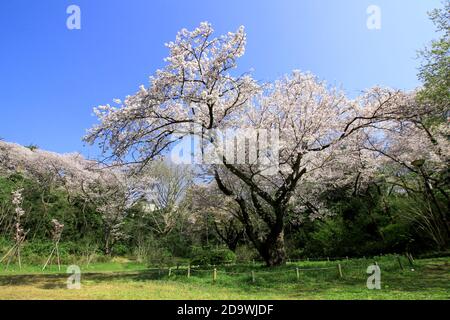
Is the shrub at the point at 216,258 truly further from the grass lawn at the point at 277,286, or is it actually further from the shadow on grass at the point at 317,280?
the shadow on grass at the point at 317,280

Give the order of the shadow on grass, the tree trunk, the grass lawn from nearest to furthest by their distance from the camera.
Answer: the grass lawn → the shadow on grass → the tree trunk

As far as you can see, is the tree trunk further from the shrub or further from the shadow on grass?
the shrub

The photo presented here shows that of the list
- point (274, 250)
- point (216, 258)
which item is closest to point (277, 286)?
point (274, 250)

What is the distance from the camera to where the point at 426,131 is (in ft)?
54.9

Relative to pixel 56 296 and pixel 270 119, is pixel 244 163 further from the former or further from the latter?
pixel 56 296

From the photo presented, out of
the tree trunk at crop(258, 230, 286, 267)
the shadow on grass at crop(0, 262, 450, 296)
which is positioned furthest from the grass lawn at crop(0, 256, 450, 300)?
the tree trunk at crop(258, 230, 286, 267)

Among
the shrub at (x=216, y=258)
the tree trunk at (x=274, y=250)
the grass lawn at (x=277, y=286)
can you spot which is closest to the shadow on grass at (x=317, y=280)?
the grass lawn at (x=277, y=286)

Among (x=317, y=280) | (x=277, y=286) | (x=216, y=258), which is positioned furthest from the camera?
(x=216, y=258)

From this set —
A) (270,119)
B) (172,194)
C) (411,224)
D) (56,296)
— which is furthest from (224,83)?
(172,194)

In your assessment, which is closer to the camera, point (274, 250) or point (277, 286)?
point (277, 286)

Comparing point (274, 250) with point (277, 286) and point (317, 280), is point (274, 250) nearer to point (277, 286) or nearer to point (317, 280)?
point (317, 280)

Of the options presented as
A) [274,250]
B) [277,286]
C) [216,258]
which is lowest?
[216,258]

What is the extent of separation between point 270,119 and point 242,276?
22.4 feet

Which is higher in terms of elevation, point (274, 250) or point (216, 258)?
point (274, 250)
